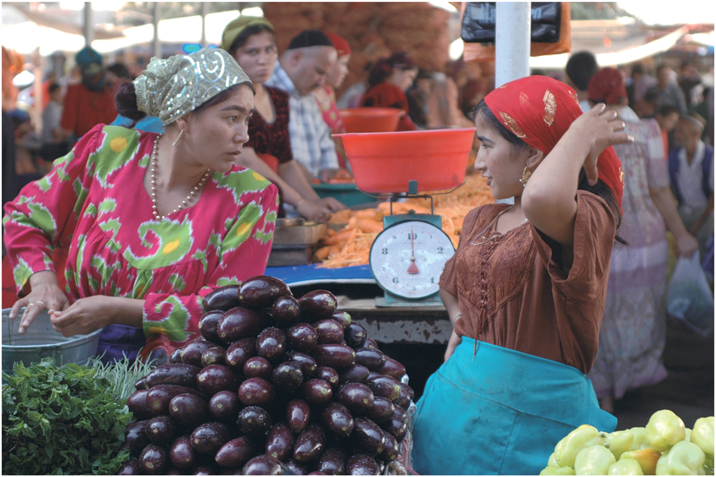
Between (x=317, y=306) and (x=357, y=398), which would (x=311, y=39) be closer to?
(x=317, y=306)

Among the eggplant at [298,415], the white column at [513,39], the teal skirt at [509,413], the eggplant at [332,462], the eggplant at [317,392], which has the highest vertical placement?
the white column at [513,39]

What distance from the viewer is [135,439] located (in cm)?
127

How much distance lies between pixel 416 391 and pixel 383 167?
1.04m

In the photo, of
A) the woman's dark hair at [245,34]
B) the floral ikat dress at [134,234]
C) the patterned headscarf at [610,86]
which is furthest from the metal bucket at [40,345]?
the patterned headscarf at [610,86]

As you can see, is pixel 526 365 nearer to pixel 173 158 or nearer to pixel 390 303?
pixel 390 303

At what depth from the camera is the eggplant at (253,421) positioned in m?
1.22

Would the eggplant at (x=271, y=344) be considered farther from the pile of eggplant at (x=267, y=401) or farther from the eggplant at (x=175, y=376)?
the eggplant at (x=175, y=376)

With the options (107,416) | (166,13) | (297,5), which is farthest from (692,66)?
(107,416)

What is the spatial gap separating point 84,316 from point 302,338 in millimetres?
815

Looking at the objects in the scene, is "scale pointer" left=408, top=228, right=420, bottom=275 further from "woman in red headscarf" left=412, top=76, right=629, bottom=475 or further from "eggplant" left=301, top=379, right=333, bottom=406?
"eggplant" left=301, top=379, right=333, bottom=406

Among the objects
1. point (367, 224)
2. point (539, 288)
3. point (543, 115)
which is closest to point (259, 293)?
point (539, 288)

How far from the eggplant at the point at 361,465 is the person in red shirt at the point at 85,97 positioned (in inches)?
249

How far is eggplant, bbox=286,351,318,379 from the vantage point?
4.22 feet

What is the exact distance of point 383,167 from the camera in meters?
2.22
